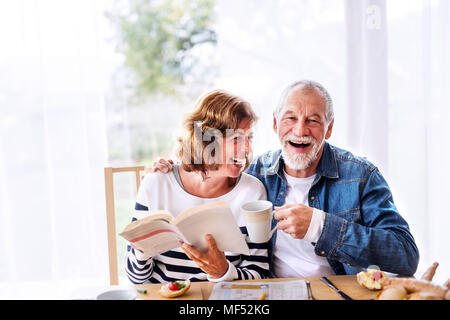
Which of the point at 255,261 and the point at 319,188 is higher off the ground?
the point at 319,188

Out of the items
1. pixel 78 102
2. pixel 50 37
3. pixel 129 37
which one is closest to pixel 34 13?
pixel 50 37

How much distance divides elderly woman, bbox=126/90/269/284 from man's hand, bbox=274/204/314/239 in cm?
20

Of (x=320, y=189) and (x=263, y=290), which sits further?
(x=320, y=189)

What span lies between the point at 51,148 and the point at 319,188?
1.49 m

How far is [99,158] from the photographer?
203cm

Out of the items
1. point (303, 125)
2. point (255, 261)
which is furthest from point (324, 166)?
point (255, 261)

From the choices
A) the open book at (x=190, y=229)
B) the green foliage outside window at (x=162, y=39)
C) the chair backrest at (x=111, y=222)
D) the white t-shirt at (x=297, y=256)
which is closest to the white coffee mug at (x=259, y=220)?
the open book at (x=190, y=229)

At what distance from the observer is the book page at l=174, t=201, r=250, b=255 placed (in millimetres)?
966

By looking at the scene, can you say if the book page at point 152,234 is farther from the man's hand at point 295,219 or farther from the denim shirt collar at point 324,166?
the denim shirt collar at point 324,166

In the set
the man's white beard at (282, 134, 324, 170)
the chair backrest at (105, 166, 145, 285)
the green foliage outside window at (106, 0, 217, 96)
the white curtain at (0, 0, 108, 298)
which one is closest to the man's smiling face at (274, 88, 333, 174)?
the man's white beard at (282, 134, 324, 170)

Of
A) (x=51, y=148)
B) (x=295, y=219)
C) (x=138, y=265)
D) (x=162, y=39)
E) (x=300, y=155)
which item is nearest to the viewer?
(x=295, y=219)

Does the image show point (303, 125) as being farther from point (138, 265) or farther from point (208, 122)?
point (138, 265)

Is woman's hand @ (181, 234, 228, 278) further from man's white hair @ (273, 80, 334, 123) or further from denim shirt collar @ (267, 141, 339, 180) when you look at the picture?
man's white hair @ (273, 80, 334, 123)

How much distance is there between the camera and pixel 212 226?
1.03 metres
